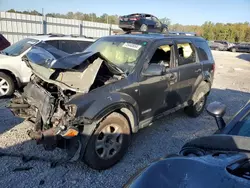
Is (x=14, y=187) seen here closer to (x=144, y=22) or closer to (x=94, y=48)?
(x=94, y=48)

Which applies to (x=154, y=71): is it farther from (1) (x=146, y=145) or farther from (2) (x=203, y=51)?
(2) (x=203, y=51)

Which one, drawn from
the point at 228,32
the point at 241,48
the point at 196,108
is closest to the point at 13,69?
the point at 196,108

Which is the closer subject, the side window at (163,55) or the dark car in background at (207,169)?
the dark car in background at (207,169)

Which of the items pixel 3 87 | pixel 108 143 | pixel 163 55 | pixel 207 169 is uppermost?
pixel 163 55

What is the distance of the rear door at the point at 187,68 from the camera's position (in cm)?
452

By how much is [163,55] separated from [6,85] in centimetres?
437

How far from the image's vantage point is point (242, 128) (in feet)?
7.38

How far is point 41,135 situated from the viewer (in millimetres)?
2877

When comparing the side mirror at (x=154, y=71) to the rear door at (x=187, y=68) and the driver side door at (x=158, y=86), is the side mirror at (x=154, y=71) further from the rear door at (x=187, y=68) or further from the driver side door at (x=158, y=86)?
the rear door at (x=187, y=68)

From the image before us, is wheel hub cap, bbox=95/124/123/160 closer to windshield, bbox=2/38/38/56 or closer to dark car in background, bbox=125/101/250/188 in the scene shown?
dark car in background, bbox=125/101/250/188

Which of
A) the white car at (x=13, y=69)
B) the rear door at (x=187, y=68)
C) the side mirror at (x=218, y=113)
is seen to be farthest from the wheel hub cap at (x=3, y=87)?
the side mirror at (x=218, y=113)

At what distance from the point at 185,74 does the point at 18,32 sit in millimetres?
10785

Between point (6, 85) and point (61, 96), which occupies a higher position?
point (61, 96)

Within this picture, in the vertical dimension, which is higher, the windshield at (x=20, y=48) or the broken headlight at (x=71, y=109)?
the windshield at (x=20, y=48)
